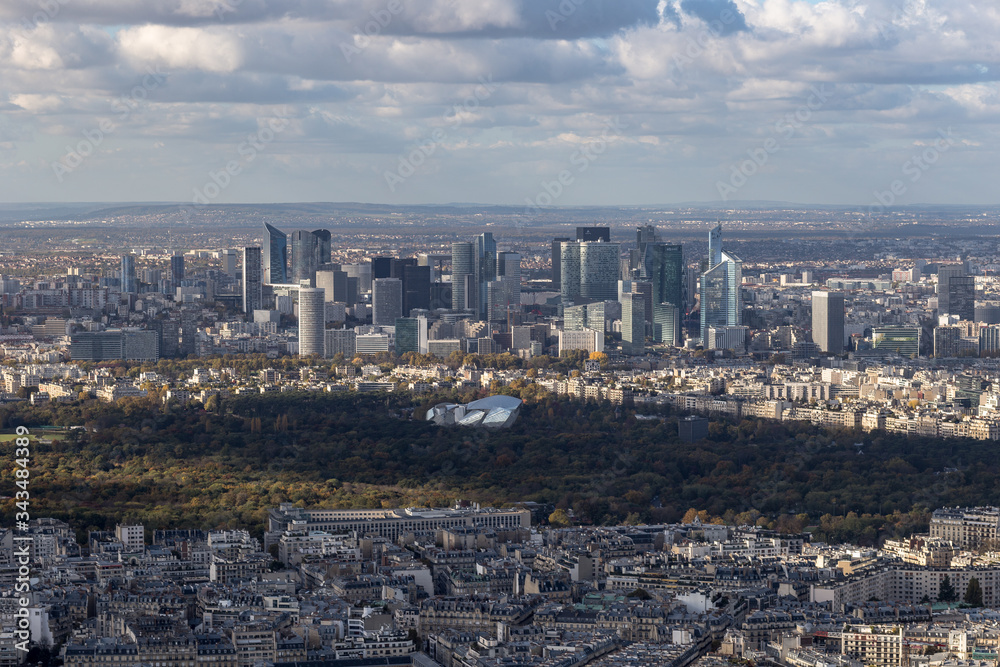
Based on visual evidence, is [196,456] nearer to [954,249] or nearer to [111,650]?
[111,650]

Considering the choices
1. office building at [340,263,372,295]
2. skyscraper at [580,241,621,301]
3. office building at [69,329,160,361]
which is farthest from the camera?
office building at [340,263,372,295]

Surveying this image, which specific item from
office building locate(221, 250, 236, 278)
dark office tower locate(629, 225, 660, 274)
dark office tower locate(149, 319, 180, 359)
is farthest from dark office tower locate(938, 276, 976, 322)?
office building locate(221, 250, 236, 278)

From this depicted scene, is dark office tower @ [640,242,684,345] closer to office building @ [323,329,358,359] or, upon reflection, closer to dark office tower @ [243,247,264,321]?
office building @ [323,329,358,359]

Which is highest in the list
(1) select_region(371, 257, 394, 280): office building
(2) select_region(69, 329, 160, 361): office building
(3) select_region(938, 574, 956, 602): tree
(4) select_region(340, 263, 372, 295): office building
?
(1) select_region(371, 257, 394, 280): office building

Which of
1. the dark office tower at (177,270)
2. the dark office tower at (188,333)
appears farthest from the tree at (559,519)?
the dark office tower at (177,270)

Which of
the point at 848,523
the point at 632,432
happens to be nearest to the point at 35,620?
the point at 848,523

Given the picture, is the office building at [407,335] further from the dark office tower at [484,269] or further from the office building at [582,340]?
the dark office tower at [484,269]

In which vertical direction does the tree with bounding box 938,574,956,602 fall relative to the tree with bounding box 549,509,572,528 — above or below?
above
